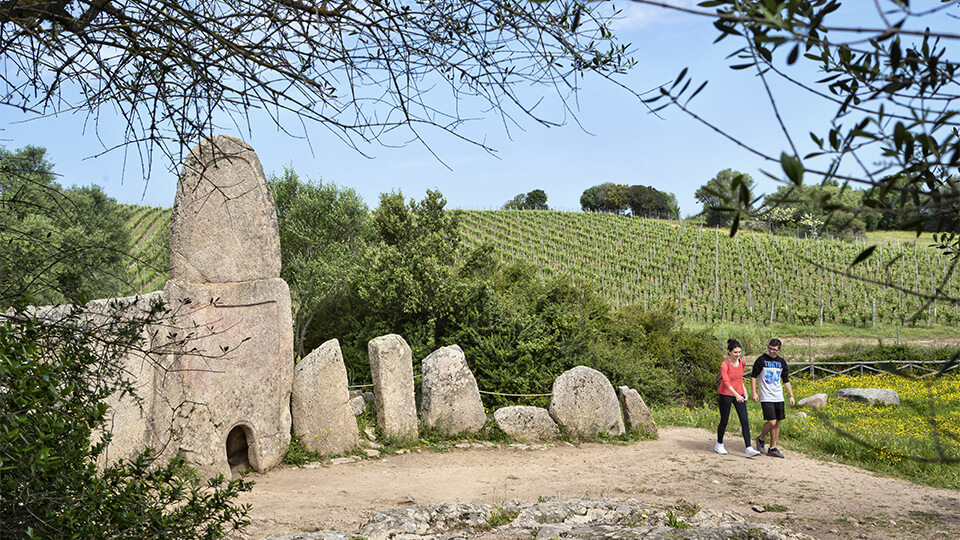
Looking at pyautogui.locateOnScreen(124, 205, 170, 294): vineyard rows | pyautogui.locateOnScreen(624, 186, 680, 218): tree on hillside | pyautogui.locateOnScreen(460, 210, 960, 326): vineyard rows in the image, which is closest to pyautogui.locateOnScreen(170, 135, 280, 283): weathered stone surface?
pyautogui.locateOnScreen(124, 205, 170, 294): vineyard rows

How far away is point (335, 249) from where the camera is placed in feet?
83.7

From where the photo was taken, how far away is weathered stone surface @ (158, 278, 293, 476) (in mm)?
9258

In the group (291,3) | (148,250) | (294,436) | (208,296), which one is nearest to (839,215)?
(291,3)

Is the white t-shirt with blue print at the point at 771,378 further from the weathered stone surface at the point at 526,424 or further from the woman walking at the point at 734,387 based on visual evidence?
the weathered stone surface at the point at 526,424

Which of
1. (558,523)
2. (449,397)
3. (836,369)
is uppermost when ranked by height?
(449,397)

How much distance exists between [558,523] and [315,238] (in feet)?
69.2

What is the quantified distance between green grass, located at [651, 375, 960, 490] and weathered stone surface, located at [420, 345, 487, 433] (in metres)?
4.28

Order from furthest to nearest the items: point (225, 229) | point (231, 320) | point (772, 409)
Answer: point (772, 409) < point (225, 229) < point (231, 320)

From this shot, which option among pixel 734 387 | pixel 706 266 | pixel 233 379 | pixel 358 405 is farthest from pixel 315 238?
pixel 706 266

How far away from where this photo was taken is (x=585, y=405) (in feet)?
38.2

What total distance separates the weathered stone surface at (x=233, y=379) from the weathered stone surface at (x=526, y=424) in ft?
11.4

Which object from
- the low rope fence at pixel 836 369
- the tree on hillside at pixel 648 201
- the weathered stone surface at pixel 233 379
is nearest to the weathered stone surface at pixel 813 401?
the low rope fence at pixel 836 369

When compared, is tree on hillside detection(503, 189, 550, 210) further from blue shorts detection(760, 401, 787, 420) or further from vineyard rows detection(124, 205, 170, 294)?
blue shorts detection(760, 401, 787, 420)

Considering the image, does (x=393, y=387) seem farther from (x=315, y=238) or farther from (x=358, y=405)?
(x=315, y=238)
